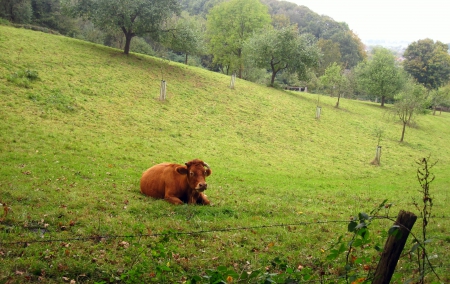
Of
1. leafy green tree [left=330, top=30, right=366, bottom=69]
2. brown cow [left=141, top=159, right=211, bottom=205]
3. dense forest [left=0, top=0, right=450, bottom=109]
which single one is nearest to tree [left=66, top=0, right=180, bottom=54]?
dense forest [left=0, top=0, right=450, bottom=109]

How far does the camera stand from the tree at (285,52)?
4278 cm

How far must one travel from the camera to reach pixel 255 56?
44125 millimetres

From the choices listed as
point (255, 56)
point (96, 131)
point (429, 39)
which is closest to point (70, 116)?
point (96, 131)

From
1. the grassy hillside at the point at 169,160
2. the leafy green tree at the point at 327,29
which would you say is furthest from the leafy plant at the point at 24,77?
the leafy green tree at the point at 327,29

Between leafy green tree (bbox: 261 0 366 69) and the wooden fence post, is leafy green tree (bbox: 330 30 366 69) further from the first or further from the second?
the wooden fence post

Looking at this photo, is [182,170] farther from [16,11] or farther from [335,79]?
[16,11]

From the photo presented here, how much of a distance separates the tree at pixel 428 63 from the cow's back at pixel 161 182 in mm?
79508

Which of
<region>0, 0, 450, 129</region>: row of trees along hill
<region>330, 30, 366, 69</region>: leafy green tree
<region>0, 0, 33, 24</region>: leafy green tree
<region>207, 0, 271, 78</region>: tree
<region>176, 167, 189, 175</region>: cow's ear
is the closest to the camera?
<region>176, 167, 189, 175</region>: cow's ear

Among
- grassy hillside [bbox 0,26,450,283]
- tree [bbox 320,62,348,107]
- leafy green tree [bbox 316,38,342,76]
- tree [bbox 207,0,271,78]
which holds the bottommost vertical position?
Result: grassy hillside [bbox 0,26,450,283]

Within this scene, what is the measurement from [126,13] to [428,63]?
2760 inches

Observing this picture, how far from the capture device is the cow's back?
10125 millimetres

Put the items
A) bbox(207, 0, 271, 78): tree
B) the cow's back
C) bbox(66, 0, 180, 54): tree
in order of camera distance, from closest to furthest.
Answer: the cow's back, bbox(66, 0, 180, 54): tree, bbox(207, 0, 271, 78): tree

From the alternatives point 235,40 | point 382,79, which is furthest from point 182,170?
point 382,79

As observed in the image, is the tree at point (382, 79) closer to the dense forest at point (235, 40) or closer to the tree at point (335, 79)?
the dense forest at point (235, 40)
